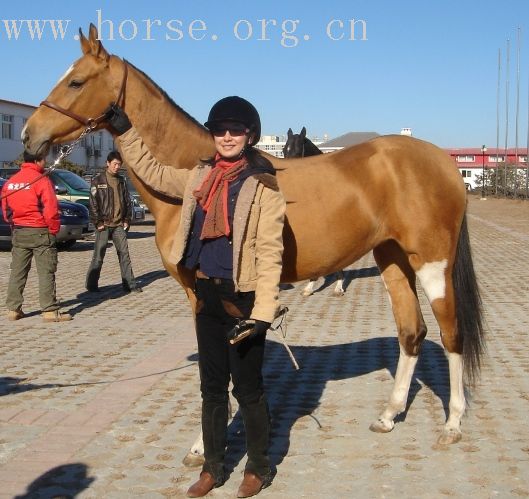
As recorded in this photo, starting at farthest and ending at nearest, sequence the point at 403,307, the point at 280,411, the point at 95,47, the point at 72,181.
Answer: the point at 72,181, the point at 280,411, the point at 403,307, the point at 95,47

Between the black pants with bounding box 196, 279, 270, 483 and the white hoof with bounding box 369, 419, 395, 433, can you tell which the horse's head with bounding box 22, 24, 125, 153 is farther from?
the white hoof with bounding box 369, 419, 395, 433

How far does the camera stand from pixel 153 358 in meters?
7.38

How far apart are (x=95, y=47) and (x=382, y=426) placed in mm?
3010

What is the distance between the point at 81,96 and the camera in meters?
4.56

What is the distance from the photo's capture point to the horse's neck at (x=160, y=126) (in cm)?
455

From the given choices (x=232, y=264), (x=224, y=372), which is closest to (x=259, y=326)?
(x=232, y=264)

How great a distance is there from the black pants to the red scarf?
272mm

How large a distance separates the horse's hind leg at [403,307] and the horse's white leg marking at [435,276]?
1.30 ft

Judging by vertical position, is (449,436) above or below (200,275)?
below

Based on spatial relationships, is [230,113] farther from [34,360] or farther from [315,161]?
[34,360]

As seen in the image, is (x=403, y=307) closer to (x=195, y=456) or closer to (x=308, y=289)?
(x=195, y=456)

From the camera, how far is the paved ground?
4.20 metres

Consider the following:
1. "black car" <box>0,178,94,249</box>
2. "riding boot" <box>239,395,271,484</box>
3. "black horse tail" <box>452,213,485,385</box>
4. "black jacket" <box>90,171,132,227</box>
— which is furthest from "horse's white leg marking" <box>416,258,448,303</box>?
"black car" <box>0,178,94,249</box>

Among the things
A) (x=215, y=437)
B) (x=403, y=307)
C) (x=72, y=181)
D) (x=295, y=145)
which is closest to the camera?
(x=215, y=437)
